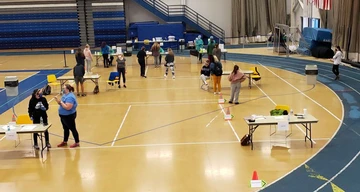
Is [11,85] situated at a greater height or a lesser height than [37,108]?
lesser

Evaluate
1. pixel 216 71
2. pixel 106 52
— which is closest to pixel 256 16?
pixel 106 52

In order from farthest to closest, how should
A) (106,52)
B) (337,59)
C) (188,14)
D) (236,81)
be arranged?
(188,14), (106,52), (337,59), (236,81)

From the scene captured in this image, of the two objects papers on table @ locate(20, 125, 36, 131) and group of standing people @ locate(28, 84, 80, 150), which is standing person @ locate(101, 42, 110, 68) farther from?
papers on table @ locate(20, 125, 36, 131)

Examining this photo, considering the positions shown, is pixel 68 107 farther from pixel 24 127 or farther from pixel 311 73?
pixel 311 73

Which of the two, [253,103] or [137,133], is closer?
[137,133]

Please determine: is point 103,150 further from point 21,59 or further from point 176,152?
point 21,59

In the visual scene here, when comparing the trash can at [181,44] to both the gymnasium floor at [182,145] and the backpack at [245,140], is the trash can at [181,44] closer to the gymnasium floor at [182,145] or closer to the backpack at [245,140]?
the gymnasium floor at [182,145]

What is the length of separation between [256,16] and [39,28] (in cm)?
1997

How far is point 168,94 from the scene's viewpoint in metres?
19.1

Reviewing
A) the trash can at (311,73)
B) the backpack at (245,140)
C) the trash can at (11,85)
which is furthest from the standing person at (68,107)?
the trash can at (311,73)

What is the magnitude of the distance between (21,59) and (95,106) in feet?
65.4

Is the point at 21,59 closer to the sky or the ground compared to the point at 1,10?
closer to the ground

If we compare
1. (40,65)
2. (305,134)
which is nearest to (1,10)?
(40,65)

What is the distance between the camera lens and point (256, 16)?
3997 centimetres
